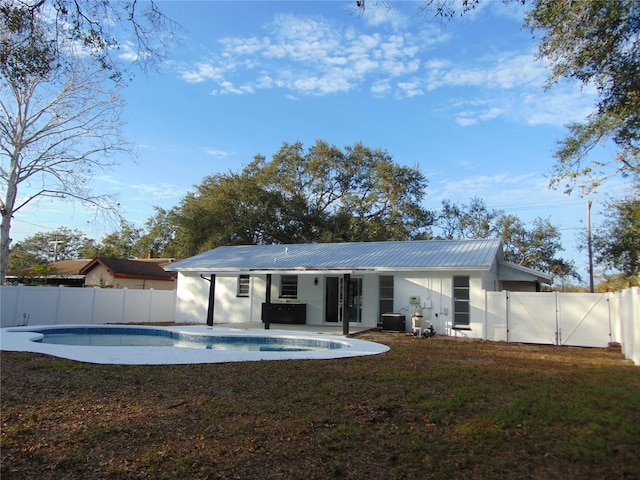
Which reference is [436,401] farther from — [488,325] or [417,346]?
[488,325]

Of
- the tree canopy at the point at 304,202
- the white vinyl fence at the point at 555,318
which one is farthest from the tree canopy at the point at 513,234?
the white vinyl fence at the point at 555,318

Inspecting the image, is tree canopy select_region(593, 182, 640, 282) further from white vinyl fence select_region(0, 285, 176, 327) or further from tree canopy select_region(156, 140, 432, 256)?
white vinyl fence select_region(0, 285, 176, 327)

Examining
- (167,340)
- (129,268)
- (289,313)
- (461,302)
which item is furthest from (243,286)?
(129,268)

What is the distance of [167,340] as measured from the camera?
1500 cm

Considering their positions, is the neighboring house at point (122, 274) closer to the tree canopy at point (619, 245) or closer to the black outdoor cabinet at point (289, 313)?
the black outdoor cabinet at point (289, 313)

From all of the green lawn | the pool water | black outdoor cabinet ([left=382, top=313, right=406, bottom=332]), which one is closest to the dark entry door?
black outdoor cabinet ([left=382, top=313, right=406, bottom=332])

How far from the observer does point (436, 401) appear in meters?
5.93

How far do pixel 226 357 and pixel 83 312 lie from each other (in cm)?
1203

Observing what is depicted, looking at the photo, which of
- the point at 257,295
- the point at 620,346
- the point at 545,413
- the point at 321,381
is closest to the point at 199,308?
the point at 257,295

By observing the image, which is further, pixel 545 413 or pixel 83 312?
pixel 83 312

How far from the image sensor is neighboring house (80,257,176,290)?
29016 mm

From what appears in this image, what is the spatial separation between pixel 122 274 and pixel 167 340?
1585 centimetres

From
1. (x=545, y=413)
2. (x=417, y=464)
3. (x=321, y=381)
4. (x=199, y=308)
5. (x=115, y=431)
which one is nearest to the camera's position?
(x=417, y=464)

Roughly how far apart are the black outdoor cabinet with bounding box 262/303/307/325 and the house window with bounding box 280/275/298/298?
76 centimetres
